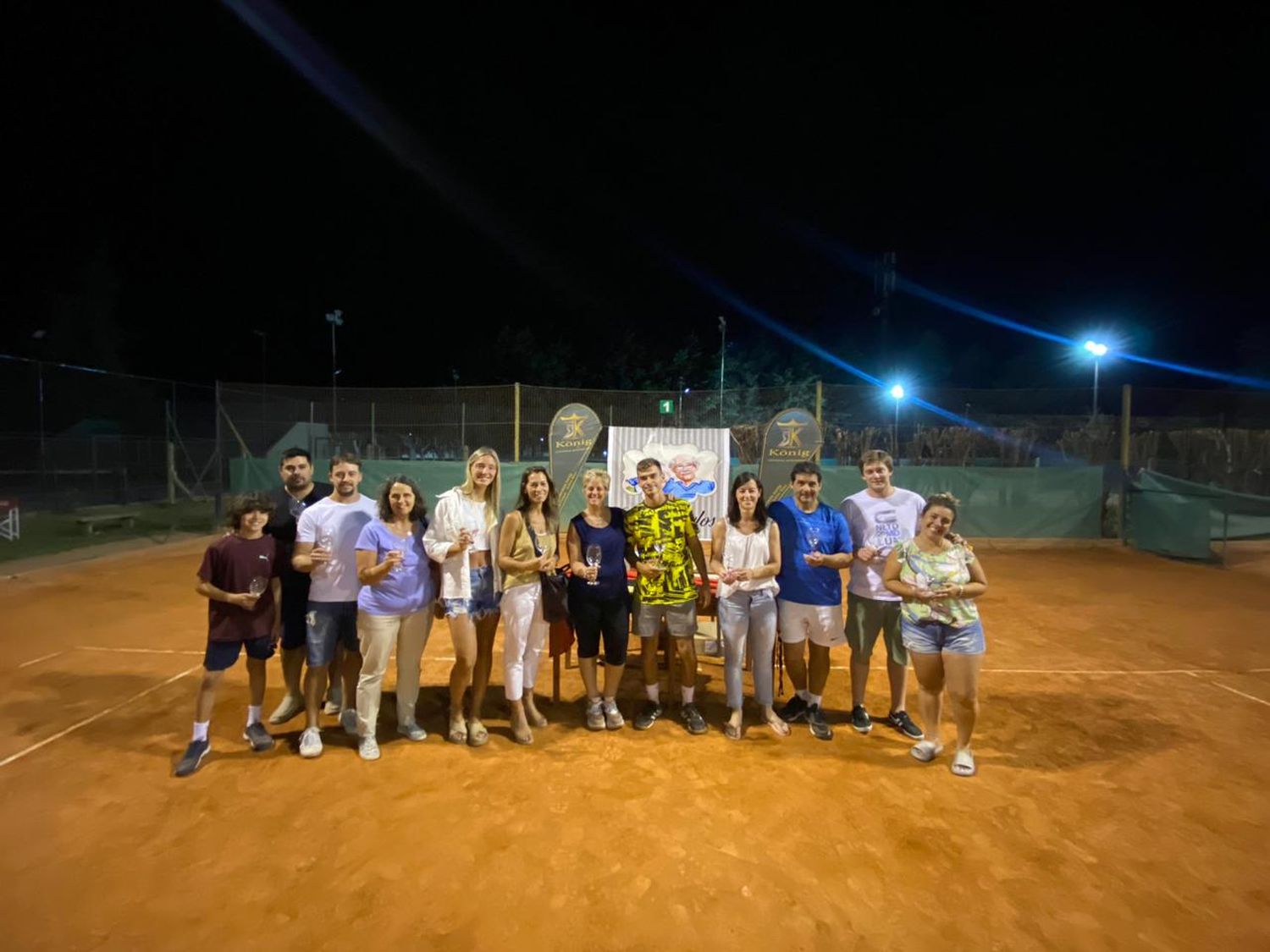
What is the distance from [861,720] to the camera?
13.8ft

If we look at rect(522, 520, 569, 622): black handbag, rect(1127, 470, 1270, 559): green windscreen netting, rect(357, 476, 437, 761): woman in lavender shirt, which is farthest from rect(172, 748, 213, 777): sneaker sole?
rect(1127, 470, 1270, 559): green windscreen netting

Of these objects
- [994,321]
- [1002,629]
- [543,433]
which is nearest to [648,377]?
[543,433]

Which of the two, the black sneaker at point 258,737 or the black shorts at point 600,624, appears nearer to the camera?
the black sneaker at point 258,737

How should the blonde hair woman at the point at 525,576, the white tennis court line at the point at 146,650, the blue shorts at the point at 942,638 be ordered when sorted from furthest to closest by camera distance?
the white tennis court line at the point at 146,650 → the blonde hair woman at the point at 525,576 → the blue shorts at the point at 942,638

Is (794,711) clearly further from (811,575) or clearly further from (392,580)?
(392,580)

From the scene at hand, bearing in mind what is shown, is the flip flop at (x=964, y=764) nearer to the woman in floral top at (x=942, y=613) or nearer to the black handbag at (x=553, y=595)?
the woman in floral top at (x=942, y=613)

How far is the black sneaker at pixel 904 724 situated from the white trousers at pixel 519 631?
239 centimetres

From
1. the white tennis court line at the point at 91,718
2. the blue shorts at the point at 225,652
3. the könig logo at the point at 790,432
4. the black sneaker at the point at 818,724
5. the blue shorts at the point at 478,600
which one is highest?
the könig logo at the point at 790,432

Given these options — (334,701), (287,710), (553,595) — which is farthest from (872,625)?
(287,710)

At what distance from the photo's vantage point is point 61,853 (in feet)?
9.37

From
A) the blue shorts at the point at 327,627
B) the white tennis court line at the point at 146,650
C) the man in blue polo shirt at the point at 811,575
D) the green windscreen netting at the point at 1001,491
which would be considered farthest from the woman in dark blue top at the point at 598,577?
the green windscreen netting at the point at 1001,491

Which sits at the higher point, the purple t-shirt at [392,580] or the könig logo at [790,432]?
the könig logo at [790,432]

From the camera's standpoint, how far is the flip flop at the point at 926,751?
12.3 ft

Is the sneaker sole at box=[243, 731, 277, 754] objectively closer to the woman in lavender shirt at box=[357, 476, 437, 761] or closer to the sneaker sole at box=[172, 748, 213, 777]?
the sneaker sole at box=[172, 748, 213, 777]
